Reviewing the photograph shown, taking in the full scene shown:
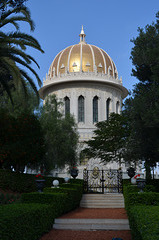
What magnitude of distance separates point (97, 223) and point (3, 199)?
451 centimetres

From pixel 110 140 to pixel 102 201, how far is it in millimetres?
14086

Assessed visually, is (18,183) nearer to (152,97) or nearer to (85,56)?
(152,97)

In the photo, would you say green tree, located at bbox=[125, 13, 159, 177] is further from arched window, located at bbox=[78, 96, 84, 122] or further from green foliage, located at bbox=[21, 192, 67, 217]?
arched window, located at bbox=[78, 96, 84, 122]

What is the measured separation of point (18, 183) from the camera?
1549cm

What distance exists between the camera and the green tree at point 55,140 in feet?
82.5

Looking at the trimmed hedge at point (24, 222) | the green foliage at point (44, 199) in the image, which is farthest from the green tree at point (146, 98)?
the trimmed hedge at point (24, 222)

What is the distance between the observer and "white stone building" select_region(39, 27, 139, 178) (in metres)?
40.6

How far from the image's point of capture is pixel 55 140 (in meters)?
25.6

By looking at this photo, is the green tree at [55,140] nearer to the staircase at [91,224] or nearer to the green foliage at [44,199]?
the green foliage at [44,199]

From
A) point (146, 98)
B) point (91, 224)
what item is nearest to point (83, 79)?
point (146, 98)

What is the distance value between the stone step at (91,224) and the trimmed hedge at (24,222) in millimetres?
771

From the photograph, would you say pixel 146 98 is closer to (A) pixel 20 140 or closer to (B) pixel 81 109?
(A) pixel 20 140

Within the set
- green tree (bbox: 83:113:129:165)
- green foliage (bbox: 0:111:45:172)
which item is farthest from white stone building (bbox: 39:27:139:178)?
green foliage (bbox: 0:111:45:172)

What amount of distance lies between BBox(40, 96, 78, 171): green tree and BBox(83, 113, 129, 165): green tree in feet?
12.1
